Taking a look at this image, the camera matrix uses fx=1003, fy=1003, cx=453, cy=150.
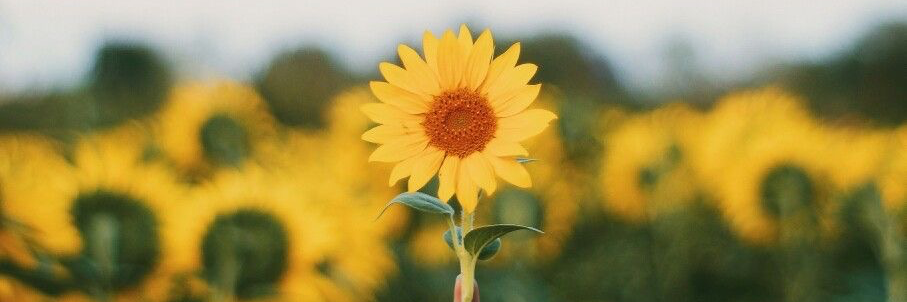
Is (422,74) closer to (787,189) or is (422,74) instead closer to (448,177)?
(448,177)

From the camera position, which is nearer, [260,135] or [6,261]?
[6,261]

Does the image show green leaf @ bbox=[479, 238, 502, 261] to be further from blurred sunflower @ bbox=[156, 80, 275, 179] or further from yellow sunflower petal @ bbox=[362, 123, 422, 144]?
blurred sunflower @ bbox=[156, 80, 275, 179]

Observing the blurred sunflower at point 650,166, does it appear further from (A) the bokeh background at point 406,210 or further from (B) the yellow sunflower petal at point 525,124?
(B) the yellow sunflower petal at point 525,124

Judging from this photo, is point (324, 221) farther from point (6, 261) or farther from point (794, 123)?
point (794, 123)

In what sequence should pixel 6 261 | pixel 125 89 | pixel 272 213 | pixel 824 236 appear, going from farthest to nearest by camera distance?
pixel 125 89 < pixel 824 236 < pixel 272 213 < pixel 6 261

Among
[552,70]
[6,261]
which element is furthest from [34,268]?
[552,70]

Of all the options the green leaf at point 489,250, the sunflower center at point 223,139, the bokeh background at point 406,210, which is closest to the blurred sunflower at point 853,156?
the bokeh background at point 406,210
